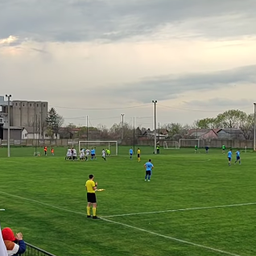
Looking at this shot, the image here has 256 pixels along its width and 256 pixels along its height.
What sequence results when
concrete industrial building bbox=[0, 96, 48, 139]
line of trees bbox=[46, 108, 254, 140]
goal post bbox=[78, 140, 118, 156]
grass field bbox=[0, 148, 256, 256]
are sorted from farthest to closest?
concrete industrial building bbox=[0, 96, 48, 139]
line of trees bbox=[46, 108, 254, 140]
goal post bbox=[78, 140, 118, 156]
grass field bbox=[0, 148, 256, 256]

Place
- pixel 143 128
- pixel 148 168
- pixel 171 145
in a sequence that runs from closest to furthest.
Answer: pixel 148 168 < pixel 171 145 < pixel 143 128

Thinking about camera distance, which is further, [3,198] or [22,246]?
[3,198]

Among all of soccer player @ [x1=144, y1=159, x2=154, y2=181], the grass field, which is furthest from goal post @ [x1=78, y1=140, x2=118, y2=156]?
the grass field

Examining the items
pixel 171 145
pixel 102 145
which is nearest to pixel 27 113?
pixel 171 145

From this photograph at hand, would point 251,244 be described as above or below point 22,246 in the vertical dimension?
below

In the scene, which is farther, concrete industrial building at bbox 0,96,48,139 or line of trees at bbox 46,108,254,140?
concrete industrial building at bbox 0,96,48,139

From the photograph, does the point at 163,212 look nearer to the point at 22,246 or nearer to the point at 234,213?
the point at 234,213

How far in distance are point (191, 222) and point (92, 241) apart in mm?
4299

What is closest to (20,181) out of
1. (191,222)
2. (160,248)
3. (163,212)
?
(163,212)

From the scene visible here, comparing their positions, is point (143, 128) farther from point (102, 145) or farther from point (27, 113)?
point (102, 145)

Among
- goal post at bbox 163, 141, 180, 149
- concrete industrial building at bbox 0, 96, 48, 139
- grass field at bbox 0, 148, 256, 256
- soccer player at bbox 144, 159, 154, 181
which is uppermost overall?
concrete industrial building at bbox 0, 96, 48, 139

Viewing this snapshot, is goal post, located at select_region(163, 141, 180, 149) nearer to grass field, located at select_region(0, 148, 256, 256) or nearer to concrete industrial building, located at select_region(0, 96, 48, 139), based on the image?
concrete industrial building, located at select_region(0, 96, 48, 139)

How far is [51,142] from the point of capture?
12669 cm

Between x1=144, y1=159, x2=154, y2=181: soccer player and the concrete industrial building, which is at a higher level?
the concrete industrial building
